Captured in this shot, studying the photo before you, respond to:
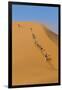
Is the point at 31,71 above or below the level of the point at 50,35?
below

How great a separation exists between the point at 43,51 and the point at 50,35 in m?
0.19

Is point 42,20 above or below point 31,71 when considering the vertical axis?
above

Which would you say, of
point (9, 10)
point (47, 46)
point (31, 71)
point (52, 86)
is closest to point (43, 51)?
point (47, 46)

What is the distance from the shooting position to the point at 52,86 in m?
2.21

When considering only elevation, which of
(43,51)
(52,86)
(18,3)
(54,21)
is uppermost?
(18,3)

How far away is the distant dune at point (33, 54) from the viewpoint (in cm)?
211

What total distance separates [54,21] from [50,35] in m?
0.16

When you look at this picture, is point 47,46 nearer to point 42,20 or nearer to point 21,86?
point 42,20

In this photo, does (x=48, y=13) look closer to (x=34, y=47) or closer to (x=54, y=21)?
(x=54, y=21)

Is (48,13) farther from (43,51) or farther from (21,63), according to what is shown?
(21,63)

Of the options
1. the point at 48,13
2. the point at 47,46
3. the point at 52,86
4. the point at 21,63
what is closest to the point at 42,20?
the point at 48,13

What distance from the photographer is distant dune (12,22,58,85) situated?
2.11 metres

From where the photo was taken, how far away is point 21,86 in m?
2.11

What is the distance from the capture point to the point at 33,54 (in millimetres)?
Answer: 2156
